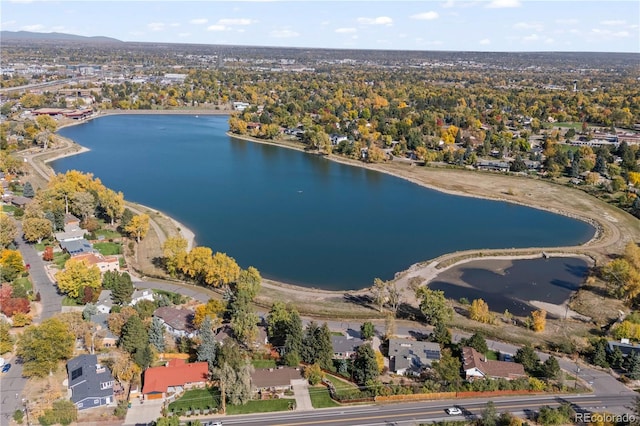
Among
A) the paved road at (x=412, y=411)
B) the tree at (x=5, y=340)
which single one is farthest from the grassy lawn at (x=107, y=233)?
the paved road at (x=412, y=411)

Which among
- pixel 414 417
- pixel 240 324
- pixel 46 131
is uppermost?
pixel 46 131

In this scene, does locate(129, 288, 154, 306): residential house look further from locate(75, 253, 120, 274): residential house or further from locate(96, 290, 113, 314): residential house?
locate(75, 253, 120, 274): residential house

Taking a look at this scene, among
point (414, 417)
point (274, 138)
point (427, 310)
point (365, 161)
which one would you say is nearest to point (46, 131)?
point (274, 138)

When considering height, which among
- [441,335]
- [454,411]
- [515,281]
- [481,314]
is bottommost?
[454,411]

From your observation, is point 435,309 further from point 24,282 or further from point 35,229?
point 35,229

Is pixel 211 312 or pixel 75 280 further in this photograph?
pixel 75 280

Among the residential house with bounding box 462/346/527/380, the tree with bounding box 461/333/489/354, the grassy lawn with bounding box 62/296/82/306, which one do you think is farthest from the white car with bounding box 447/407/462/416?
the grassy lawn with bounding box 62/296/82/306

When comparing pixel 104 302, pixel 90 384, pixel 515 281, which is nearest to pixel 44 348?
pixel 90 384

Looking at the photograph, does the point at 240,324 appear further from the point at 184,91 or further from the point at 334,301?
the point at 184,91
